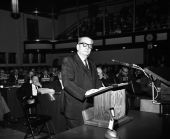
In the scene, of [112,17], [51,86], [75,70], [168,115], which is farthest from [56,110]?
[112,17]

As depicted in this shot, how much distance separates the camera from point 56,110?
418cm

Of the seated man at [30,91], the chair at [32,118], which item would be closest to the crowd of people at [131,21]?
the seated man at [30,91]

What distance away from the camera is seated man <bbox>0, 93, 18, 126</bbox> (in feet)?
16.4

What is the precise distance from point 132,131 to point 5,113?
441 cm

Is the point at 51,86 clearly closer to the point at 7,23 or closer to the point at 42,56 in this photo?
the point at 7,23

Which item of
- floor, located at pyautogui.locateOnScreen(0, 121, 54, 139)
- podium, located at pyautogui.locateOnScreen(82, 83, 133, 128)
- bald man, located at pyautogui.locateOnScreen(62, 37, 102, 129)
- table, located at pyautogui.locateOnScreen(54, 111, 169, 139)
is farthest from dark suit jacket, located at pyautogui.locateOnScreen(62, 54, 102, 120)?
floor, located at pyautogui.locateOnScreen(0, 121, 54, 139)

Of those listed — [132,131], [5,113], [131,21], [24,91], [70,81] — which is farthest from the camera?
[131,21]

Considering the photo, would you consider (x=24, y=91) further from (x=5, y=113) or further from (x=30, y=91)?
(x=5, y=113)

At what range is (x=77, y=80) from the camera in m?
1.97

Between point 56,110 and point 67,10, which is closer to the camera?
point 56,110

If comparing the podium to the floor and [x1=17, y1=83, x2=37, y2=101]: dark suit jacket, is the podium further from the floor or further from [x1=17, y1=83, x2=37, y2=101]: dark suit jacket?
the floor

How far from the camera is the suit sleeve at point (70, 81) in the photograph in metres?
1.75

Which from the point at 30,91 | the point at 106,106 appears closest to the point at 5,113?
the point at 30,91

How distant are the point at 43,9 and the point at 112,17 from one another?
431 cm
